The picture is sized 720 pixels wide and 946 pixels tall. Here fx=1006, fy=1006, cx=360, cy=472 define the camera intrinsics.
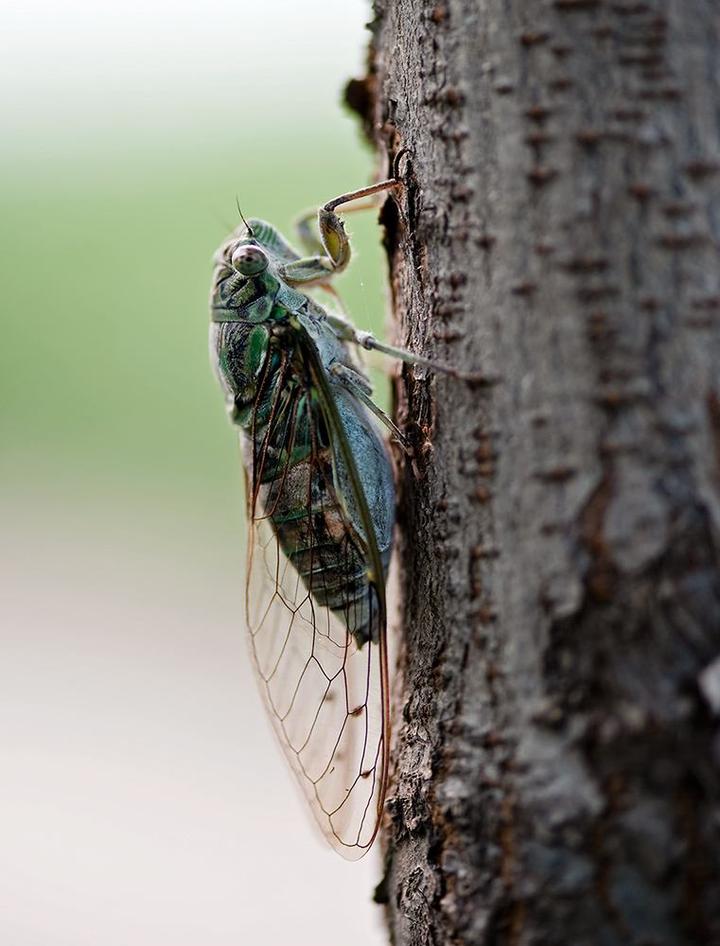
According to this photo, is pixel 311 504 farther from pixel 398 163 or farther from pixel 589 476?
pixel 589 476

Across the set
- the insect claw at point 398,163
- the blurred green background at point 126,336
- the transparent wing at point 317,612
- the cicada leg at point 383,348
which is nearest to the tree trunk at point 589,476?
the cicada leg at point 383,348

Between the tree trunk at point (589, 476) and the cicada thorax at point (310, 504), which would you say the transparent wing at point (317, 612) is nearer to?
the cicada thorax at point (310, 504)

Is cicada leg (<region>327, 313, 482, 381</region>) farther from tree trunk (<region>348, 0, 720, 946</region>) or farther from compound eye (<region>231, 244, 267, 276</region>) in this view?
compound eye (<region>231, 244, 267, 276</region>)

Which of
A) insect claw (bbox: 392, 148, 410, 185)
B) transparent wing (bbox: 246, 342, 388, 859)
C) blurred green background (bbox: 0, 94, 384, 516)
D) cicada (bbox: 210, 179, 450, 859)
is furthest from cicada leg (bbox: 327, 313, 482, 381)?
blurred green background (bbox: 0, 94, 384, 516)

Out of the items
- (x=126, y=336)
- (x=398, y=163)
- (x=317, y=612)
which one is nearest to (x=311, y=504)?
(x=317, y=612)

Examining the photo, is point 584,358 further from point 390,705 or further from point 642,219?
point 390,705

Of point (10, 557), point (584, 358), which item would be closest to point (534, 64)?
point (584, 358)
